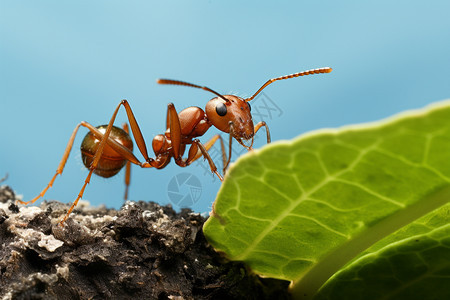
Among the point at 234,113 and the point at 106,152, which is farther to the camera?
the point at 106,152

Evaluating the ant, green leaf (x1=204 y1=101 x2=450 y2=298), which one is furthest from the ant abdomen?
green leaf (x1=204 y1=101 x2=450 y2=298)

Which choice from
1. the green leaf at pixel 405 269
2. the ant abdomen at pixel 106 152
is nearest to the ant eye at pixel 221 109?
the ant abdomen at pixel 106 152

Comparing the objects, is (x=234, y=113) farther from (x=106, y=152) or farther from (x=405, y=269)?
(x=405, y=269)

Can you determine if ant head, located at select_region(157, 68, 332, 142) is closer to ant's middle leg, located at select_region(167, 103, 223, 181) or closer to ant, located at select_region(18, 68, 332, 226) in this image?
ant, located at select_region(18, 68, 332, 226)

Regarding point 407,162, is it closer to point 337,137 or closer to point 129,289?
point 337,137

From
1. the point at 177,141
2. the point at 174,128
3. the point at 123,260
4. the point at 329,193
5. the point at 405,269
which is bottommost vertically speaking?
the point at 405,269

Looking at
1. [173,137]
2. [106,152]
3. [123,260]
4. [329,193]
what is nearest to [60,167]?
[106,152]

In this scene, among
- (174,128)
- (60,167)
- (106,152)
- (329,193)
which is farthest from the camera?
(106,152)
